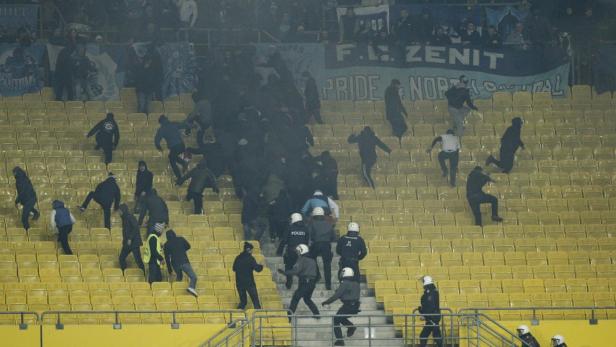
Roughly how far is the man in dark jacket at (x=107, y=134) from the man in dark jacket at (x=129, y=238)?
12.4ft

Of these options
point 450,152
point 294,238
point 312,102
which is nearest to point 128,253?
point 294,238

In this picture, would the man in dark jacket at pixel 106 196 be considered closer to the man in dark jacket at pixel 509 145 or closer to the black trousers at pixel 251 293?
the black trousers at pixel 251 293

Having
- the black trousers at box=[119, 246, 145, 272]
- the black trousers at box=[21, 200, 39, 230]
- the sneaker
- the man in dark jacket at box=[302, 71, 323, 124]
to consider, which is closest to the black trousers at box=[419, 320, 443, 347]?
the sneaker

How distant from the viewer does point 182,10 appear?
46.5 m

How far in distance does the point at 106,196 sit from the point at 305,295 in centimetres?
506

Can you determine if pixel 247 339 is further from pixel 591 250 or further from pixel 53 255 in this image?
pixel 591 250

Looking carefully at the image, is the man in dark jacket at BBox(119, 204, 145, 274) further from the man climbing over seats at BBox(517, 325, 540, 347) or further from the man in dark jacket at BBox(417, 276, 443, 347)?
the man climbing over seats at BBox(517, 325, 540, 347)

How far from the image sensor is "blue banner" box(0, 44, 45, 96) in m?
45.2

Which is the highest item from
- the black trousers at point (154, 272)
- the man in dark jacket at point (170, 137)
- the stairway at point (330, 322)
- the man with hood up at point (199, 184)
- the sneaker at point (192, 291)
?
the man in dark jacket at point (170, 137)

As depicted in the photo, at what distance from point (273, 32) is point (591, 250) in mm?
10102

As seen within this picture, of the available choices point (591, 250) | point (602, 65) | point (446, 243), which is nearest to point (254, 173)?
point (446, 243)

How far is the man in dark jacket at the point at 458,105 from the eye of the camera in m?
43.8

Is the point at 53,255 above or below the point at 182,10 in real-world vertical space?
below

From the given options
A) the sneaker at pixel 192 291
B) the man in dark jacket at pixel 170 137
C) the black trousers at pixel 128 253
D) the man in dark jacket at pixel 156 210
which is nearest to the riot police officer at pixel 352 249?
the sneaker at pixel 192 291
